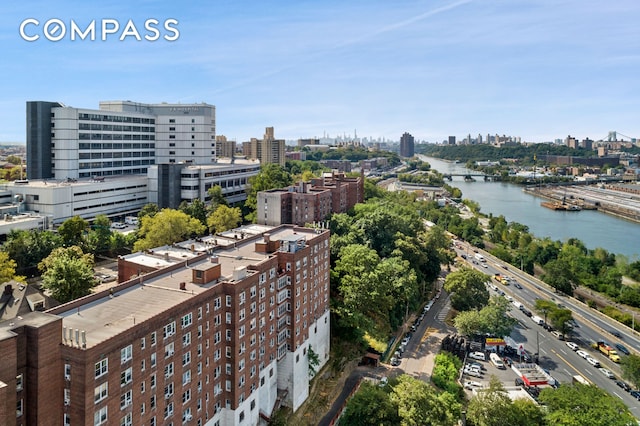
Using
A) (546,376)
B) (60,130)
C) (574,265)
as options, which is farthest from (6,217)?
(574,265)

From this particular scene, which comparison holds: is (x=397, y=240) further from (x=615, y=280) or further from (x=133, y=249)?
(x=615, y=280)

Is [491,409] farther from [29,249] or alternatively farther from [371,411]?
[29,249]

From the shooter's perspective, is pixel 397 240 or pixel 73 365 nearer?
pixel 73 365


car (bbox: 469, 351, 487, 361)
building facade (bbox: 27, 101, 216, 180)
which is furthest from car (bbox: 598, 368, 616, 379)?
building facade (bbox: 27, 101, 216, 180)

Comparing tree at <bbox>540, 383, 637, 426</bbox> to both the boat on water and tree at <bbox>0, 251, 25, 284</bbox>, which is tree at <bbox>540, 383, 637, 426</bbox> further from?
the boat on water

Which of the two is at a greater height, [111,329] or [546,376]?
[111,329]
